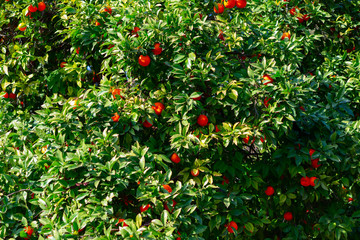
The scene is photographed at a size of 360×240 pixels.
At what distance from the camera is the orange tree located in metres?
2.29

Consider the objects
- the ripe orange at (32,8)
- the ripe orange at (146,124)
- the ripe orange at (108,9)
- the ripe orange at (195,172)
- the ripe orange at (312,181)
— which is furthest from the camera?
the ripe orange at (32,8)

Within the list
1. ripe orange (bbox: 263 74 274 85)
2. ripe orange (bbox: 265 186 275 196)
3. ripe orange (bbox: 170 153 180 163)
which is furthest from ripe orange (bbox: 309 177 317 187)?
ripe orange (bbox: 170 153 180 163)

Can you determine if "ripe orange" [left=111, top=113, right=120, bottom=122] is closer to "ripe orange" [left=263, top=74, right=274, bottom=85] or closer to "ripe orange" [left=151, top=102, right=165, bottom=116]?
"ripe orange" [left=151, top=102, right=165, bottom=116]

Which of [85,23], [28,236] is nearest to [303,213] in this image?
[28,236]

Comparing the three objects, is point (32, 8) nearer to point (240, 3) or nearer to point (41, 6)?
point (41, 6)

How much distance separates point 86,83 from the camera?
3350 mm

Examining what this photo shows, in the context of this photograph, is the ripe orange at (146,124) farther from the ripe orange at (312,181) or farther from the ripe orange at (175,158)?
the ripe orange at (312,181)

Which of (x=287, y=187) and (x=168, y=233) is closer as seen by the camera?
(x=168, y=233)

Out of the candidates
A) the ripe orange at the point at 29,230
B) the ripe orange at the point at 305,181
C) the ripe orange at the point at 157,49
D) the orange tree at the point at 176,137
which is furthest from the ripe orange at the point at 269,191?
the ripe orange at the point at 29,230

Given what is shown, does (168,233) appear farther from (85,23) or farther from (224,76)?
(85,23)

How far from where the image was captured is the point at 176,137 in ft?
7.98

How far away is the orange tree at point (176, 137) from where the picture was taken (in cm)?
229

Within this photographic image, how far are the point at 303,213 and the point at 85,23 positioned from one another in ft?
7.11

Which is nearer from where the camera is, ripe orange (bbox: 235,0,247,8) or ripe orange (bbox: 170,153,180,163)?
ripe orange (bbox: 170,153,180,163)
